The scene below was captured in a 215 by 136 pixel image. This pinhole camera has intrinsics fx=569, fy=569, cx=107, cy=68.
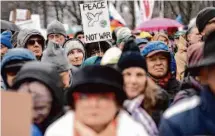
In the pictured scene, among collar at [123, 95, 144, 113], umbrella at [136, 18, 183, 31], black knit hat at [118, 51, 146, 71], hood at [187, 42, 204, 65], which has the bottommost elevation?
umbrella at [136, 18, 183, 31]

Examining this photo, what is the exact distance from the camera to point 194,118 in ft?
9.80

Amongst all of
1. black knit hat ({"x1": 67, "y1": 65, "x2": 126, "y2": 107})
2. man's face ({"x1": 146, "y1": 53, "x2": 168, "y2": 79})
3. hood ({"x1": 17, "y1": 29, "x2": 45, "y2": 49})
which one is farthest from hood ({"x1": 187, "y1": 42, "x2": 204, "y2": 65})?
hood ({"x1": 17, "y1": 29, "x2": 45, "y2": 49})

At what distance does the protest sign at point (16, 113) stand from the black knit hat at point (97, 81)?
324mm

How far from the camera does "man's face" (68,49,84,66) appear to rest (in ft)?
22.4

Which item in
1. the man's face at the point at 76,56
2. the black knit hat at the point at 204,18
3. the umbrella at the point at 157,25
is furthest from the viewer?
the umbrella at the point at 157,25

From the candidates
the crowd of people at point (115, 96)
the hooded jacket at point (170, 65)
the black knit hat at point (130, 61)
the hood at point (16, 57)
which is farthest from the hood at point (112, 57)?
the hooded jacket at point (170, 65)

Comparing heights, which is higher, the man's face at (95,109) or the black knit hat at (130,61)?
the black knit hat at (130,61)

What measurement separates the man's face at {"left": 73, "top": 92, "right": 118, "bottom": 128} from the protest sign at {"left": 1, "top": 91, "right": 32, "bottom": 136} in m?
0.29

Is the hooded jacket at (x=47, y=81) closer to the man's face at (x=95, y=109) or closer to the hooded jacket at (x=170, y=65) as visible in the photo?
the man's face at (x=95, y=109)

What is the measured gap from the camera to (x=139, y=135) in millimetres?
3074

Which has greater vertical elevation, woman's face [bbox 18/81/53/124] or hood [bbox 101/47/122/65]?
hood [bbox 101/47/122/65]

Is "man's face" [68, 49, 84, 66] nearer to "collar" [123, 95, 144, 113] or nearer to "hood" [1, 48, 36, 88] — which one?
"hood" [1, 48, 36, 88]

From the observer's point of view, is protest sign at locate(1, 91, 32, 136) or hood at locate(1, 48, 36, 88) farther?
hood at locate(1, 48, 36, 88)

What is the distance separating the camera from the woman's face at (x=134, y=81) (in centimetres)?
393
